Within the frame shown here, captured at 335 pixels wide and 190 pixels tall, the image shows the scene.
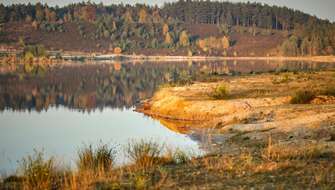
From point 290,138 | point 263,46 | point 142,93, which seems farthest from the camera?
point 263,46

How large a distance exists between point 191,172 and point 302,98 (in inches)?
780

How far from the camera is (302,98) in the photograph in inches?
1221

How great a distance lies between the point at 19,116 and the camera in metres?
38.6

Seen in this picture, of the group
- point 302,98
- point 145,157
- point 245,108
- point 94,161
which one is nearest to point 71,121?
point 245,108

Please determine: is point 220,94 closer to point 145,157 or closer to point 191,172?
Answer: point 145,157

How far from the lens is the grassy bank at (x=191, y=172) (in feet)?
36.2

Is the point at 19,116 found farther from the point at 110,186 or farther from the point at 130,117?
the point at 110,186

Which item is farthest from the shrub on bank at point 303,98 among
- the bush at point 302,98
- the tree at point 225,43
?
the tree at point 225,43

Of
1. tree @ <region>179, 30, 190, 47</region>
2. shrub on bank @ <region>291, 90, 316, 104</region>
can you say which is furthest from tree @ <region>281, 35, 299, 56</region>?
shrub on bank @ <region>291, 90, 316, 104</region>

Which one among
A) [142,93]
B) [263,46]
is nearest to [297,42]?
[263,46]

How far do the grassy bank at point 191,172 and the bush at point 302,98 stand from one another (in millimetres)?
16081

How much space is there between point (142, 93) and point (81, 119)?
1793 cm

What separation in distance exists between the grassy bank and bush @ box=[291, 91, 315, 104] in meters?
16.1

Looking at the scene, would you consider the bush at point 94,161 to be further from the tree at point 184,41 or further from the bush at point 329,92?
the tree at point 184,41
